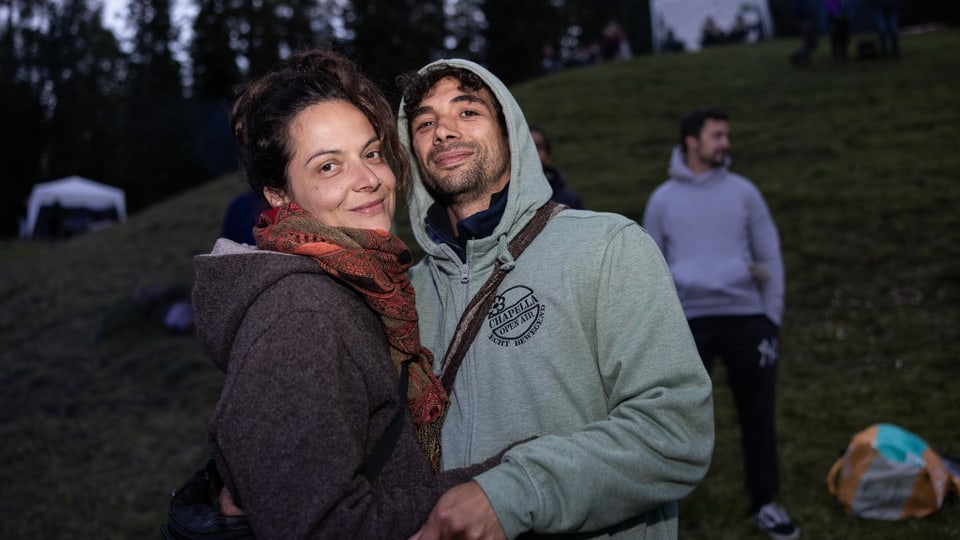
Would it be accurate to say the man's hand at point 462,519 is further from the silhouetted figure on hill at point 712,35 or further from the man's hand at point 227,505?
the silhouetted figure on hill at point 712,35

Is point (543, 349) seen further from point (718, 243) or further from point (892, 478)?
point (892, 478)

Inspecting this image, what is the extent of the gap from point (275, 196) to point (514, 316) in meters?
0.80

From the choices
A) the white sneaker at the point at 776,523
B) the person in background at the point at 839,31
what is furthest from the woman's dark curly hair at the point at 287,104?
the person in background at the point at 839,31

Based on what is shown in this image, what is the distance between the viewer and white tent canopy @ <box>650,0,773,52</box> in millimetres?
34125

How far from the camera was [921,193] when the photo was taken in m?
13.0

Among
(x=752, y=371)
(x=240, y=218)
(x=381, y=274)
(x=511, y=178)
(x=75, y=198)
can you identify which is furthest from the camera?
(x=75, y=198)

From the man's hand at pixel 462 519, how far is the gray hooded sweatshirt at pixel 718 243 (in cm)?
371

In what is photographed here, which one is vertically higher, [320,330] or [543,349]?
[320,330]

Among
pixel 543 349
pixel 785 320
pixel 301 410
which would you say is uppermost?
pixel 301 410

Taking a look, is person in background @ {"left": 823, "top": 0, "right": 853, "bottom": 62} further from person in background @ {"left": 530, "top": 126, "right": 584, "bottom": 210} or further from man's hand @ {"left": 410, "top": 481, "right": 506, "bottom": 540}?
man's hand @ {"left": 410, "top": 481, "right": 506, "bottom": 540}

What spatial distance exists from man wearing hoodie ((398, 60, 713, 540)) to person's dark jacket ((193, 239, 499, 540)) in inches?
7.0

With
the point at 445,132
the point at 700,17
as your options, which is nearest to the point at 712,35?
the point at 700,17

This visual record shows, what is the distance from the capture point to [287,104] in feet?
7.19

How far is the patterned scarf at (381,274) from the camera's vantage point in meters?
1.99
